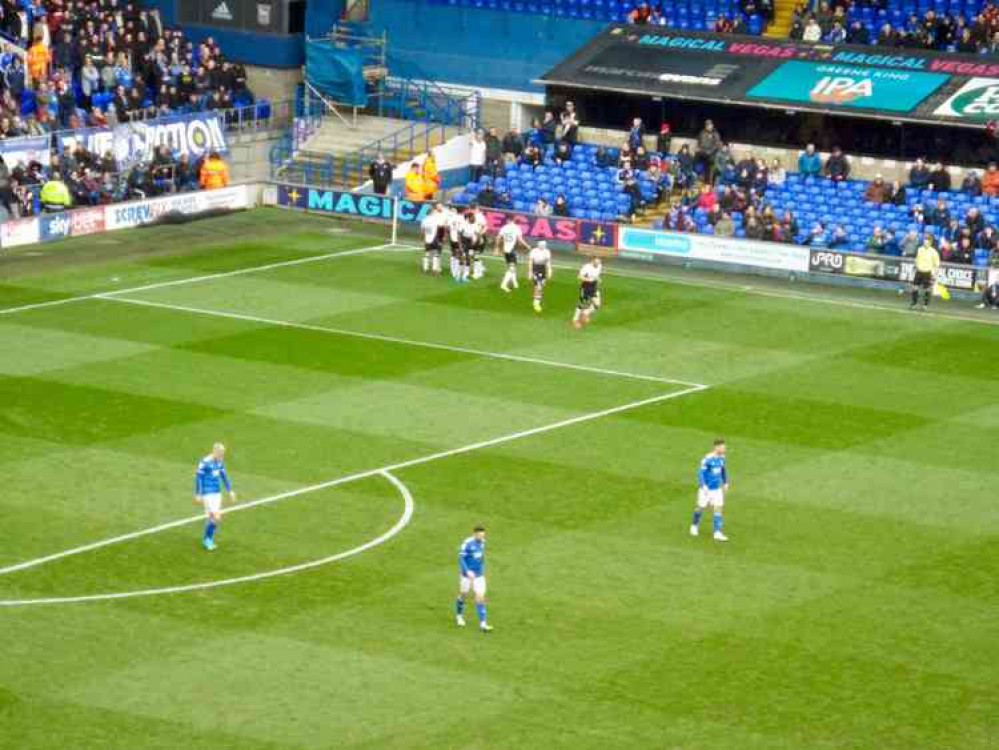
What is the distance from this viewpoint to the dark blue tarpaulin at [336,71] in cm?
7050

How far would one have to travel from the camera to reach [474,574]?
29844mm

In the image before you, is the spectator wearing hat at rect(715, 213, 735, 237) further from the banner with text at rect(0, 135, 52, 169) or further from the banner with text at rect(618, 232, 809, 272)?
the banner with text at rect(0, 135, 52, 169)

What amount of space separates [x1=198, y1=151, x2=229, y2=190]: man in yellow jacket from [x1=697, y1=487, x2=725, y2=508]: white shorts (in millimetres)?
31671

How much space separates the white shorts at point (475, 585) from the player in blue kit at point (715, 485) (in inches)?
218

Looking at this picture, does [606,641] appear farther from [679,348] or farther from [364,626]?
[679,348]

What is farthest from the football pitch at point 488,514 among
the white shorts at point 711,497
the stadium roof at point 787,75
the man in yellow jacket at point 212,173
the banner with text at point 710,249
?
the stadium roof at point 787,75

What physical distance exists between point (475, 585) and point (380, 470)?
27.6 ft

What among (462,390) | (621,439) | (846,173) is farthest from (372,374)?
(846,173)

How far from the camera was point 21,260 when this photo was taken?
55312mm

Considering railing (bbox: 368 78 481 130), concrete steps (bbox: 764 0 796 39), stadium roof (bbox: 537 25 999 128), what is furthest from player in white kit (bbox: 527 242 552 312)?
concrete steps (bbox: 764 0 796 39)

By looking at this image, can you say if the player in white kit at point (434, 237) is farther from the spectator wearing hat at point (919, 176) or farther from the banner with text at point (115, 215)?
the spectator wearing hat at point (919, 176)

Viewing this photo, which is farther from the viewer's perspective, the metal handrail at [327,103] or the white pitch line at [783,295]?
the metal handrail at [327,103]

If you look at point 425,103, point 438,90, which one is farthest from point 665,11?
point 425,103

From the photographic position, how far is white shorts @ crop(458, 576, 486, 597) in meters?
29.9
